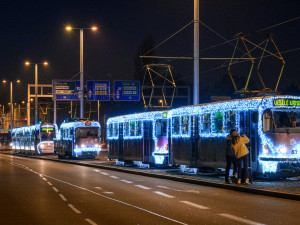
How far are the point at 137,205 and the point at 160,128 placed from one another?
1535 centimetres

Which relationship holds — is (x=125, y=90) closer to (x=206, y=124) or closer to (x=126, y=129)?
(x=126, y=129)

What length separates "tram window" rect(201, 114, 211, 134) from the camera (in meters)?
23.3

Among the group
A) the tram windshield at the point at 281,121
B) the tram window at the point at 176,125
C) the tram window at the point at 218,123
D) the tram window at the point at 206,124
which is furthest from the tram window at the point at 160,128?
the tram windshield at the point at 281,121

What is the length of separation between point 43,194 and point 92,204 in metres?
3.23

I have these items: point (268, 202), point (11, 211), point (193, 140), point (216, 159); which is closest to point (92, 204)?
point (11, 211)

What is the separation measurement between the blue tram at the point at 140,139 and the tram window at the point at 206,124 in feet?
16.6

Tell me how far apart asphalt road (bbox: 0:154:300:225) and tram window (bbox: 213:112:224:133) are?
3.37 m

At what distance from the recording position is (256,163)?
20141mm

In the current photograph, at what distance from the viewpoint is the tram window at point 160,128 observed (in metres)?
29.0

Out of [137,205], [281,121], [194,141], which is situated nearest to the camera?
[137,205]

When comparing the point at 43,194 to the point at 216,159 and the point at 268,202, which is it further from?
the point at 216,159

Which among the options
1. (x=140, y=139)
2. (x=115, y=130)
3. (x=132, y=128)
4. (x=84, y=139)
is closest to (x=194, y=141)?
(x=140, y=139)

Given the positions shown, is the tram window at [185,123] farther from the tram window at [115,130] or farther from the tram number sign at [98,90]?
the tram number sign at [98,90]

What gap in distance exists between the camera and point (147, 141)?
3034 centimetres
